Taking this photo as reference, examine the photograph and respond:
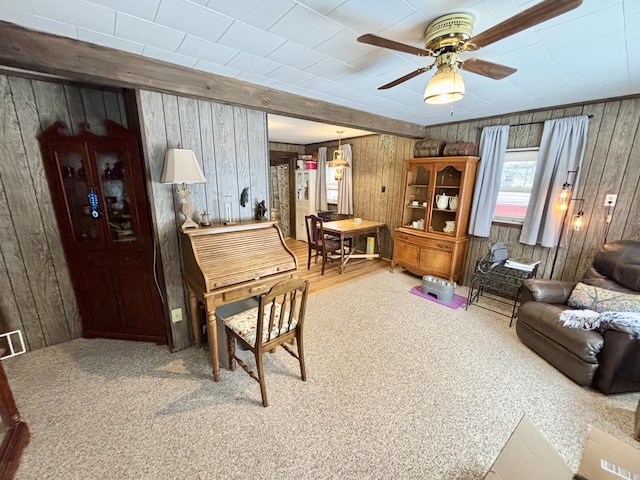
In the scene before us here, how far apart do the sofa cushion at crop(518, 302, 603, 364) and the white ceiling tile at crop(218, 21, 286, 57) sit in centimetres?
295

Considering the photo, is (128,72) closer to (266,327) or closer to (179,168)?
(179,168)

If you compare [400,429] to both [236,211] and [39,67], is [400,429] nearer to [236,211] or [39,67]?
[236,211]

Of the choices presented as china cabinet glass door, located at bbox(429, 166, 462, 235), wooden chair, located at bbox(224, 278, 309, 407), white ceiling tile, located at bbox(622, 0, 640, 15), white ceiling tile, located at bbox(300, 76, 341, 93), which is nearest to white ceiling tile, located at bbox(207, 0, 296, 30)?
white ceiling tile, located at bbox(300, 76, 341, 93)

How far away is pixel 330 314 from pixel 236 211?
5.14 feet

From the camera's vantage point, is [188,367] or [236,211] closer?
[188,367]

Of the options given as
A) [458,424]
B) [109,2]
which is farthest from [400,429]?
[109,2]

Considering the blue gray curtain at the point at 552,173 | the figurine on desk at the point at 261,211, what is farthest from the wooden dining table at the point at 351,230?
the blue gray curtain at the point at 552,173

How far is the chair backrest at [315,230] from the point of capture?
4164 millimetres

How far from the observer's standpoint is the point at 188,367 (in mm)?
2158

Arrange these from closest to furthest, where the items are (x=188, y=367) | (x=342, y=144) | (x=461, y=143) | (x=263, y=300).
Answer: (x=263, y=300), (x=188, y=367), (x=461, y=143), (x=342, y=144)

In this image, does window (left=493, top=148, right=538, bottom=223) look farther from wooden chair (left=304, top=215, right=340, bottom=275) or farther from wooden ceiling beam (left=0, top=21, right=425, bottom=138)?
wooden ceiling beam (left=0, top=21, right=425, bottom=138)

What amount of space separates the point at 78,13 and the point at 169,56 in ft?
1.71

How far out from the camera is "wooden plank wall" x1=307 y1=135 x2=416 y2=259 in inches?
180

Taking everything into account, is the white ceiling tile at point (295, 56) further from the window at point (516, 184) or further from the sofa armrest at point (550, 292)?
the window at point (516, 184)
